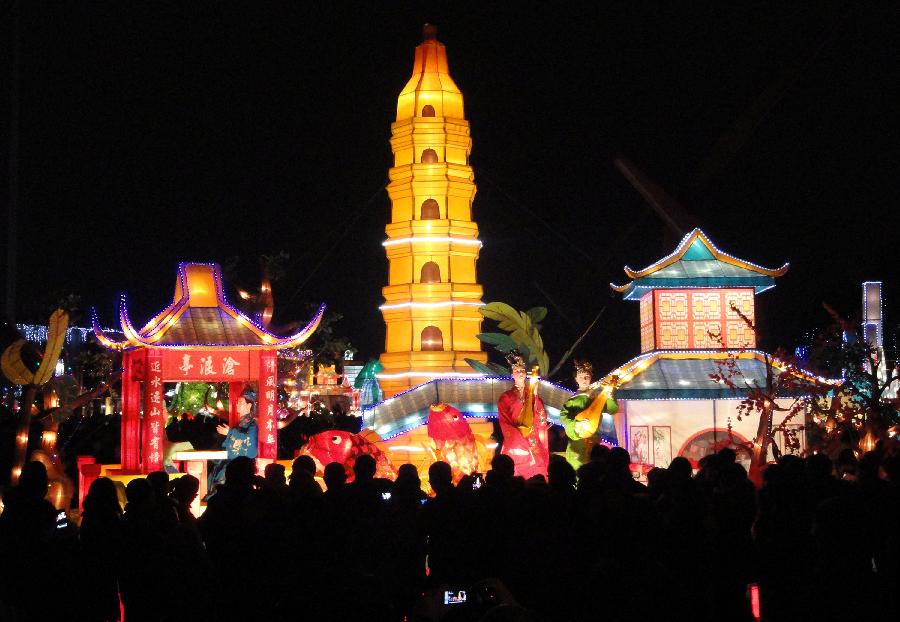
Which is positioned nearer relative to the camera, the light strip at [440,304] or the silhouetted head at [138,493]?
the silhouetted head at [138,493]

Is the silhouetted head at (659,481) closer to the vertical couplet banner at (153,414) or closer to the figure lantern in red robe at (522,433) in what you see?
the figure lantern in red robe at (522,433)

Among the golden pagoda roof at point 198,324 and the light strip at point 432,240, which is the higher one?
the light strip at point 432,240

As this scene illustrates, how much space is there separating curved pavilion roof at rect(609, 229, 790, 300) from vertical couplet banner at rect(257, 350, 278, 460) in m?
6.62

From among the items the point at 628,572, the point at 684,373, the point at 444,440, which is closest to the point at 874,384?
the point at 684,373

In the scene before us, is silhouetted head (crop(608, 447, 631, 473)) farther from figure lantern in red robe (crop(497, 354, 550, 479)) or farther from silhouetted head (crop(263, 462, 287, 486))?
figure lantern in red robe (crop(497, 354, 550, 479))

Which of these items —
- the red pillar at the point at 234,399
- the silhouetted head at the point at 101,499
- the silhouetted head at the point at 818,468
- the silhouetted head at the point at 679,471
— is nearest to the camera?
the silhouetted head at the point at 101,499

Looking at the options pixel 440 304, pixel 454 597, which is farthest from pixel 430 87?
pixel 454 597

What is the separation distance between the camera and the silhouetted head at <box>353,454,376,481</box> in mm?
6767

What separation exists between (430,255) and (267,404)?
1152cm

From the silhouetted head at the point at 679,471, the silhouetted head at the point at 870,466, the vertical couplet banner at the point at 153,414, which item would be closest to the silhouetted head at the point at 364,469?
the silhouetted head at the point at 679,471

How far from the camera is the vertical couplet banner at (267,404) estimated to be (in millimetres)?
16625

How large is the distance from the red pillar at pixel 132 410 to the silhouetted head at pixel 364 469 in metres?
10.1

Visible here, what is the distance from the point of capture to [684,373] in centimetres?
1959

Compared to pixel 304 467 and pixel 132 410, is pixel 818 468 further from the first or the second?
pixel 132 410
